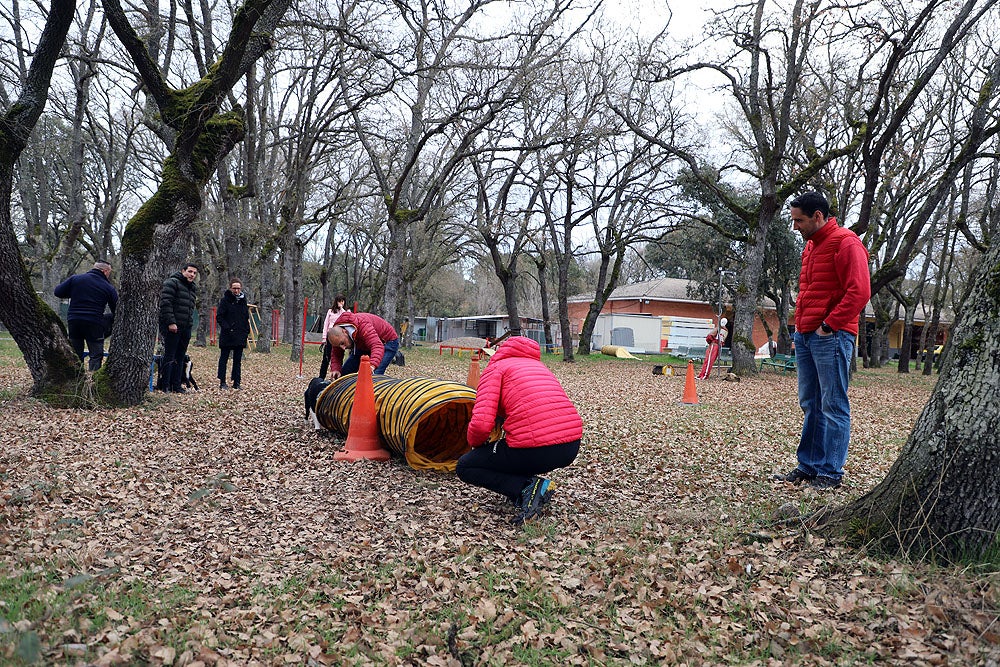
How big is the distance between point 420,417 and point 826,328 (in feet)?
10.9

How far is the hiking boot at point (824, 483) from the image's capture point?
16.8 ft

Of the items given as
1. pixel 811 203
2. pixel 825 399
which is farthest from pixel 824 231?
pixel 825 399

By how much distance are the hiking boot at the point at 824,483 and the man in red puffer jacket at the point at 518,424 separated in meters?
2.09

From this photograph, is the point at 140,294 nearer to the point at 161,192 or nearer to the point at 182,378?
the point at 161,192

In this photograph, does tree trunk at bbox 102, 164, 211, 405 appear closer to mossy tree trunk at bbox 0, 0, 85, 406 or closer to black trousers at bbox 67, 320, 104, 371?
mossy tree trunk at bbox 0, 0, 85, 406

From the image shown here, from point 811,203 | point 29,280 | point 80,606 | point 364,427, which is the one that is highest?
point 811,203

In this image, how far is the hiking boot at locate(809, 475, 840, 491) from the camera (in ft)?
16.8

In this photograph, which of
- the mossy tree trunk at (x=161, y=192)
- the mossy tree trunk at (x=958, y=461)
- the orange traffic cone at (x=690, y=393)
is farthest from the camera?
the orange traffic cone at (x=690, y=393)

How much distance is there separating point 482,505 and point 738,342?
13853 millimetres

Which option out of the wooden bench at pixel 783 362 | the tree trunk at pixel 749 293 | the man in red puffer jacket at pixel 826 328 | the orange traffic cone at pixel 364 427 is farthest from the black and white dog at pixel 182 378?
the wooden bench at pixel 783 362

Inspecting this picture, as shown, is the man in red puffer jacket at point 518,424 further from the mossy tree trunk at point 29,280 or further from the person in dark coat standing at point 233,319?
the person in dark coat standing at point 233,319

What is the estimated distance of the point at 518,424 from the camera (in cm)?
440

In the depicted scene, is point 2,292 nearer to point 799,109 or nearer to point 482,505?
point 482,505

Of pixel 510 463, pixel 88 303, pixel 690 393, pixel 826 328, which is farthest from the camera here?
pixel 690 393
